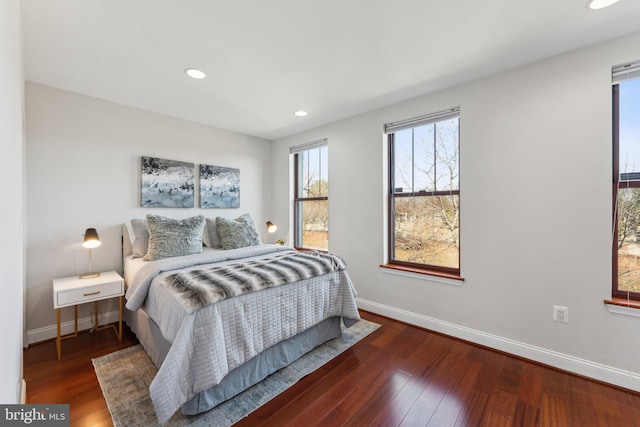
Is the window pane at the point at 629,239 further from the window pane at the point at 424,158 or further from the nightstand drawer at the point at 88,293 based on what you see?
the nightstand drawer at the point at 88,293

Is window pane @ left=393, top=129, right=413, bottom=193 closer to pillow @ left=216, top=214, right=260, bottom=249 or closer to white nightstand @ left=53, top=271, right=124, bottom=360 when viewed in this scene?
pillow @ left=216, top=214, right=260, bottom=249

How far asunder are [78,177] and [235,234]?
63.0 inches

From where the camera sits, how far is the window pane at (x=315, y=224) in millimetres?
3785

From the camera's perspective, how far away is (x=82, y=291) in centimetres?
227

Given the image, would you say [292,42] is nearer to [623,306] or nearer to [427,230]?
[427,230]

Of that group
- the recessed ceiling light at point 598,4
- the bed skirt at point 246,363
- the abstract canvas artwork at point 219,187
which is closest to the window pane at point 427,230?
the bed skirt at point 246,363

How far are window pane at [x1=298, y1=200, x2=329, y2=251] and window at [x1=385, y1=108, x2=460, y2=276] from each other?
39.1 inches

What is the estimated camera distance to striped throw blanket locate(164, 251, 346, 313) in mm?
1608

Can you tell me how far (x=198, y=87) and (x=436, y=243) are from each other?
2828 millimetres

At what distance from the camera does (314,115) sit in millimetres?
3295

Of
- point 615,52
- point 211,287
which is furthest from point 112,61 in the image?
point 615,52

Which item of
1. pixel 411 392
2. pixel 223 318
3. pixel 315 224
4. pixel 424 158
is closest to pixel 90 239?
pixel 223 318

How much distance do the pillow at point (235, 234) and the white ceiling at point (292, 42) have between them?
1.43 meters

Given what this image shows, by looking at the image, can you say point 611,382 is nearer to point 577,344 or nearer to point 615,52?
point 577,344
